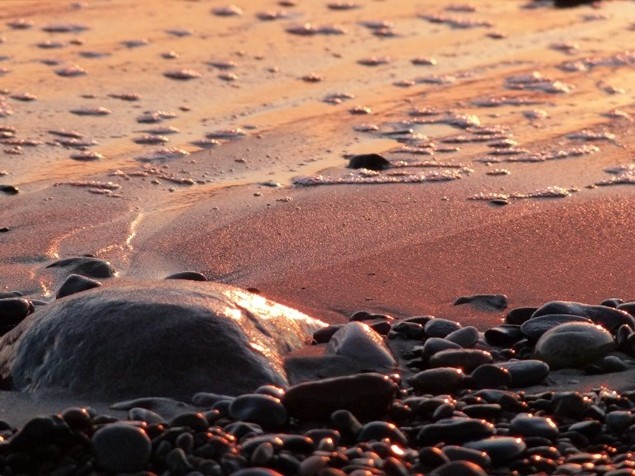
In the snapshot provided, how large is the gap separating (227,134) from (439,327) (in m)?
2.89

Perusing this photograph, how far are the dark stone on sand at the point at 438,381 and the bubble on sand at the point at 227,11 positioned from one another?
5.96 meters

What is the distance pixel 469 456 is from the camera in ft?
9.91

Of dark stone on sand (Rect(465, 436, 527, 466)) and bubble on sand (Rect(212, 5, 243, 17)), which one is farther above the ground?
dark stone on sand (Rect(465, 436, 527, 466))

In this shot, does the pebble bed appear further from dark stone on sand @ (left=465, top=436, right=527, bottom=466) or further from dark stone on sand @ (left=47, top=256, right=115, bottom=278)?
dark stone on sand @ (left=47, top=256, right=115, bottom=278)

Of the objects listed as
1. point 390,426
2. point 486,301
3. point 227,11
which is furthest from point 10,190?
point 227,11

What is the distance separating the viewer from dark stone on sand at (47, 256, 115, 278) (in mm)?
4762

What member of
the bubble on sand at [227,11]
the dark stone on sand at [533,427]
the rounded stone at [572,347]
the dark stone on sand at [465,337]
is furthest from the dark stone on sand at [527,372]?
the bubble on sand at [227,11]

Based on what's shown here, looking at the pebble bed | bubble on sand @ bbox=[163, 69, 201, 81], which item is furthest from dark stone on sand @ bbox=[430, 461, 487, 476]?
bubble on sand @ bbox=[163, 69, 201, 81]

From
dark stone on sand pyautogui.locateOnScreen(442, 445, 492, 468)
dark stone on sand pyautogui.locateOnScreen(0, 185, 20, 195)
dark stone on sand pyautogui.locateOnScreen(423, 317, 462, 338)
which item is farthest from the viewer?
dark stone on sand pyautogui.locateOnScreen(0, 185, 20, 195)

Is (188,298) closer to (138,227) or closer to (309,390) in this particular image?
(309,390)

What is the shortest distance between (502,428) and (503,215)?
2.41 metres

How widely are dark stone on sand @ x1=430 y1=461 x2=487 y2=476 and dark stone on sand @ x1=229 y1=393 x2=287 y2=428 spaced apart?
49 centimetres

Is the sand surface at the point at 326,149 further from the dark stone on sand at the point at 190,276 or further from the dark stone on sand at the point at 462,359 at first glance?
the dark stone on sand at the point at 462,359

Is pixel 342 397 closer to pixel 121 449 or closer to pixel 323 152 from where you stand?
pixel 121 449
